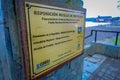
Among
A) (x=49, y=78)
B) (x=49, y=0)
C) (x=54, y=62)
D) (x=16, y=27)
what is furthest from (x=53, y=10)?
(x=49, y=78)

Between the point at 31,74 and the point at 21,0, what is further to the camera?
the point at 31,74

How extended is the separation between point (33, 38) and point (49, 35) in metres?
0.16

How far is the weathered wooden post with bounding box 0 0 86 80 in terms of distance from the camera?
25.6 inches

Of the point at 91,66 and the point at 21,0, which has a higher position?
the point at 21,0

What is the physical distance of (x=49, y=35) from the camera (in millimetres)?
847

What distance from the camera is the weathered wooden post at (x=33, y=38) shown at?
651 mm

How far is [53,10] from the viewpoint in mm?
855

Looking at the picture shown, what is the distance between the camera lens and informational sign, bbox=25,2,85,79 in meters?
0.73

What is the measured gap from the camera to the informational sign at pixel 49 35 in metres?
0.73

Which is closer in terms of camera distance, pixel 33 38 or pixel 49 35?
pixel 33 38

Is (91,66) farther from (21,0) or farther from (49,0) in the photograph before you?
(21,0)

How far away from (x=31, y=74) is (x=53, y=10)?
54 centimetres

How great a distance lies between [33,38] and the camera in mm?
731

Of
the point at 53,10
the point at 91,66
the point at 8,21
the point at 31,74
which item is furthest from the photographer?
the point at 91,66
